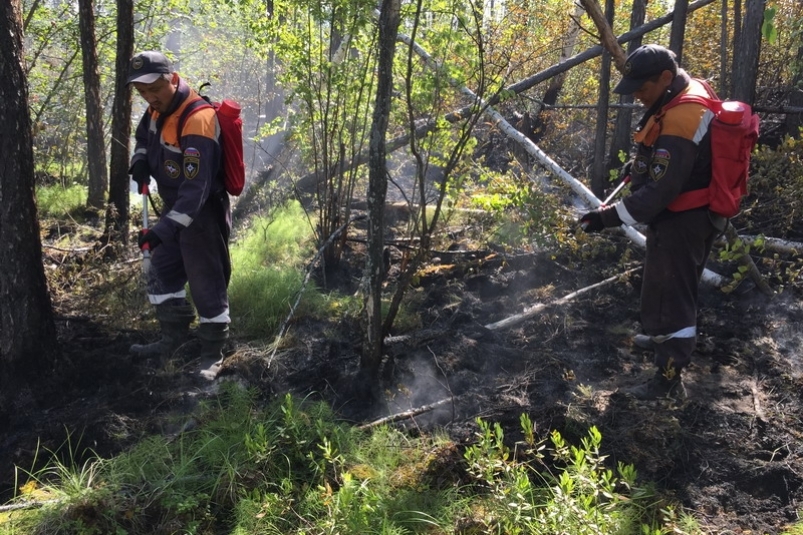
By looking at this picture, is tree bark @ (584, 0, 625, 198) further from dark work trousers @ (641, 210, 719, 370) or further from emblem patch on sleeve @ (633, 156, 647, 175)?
dark work trousers @ (641, 210, 719, 370)

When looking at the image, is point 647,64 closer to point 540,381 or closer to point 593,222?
point 593,222

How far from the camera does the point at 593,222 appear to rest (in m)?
4.11

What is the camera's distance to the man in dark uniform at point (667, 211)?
366 centimetres

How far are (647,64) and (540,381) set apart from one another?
206 centimetres

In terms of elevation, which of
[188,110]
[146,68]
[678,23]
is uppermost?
[678,23]

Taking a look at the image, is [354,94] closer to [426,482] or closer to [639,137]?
[639,137]

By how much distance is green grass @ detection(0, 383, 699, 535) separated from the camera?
9.16ft

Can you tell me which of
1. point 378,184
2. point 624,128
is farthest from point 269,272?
point 624,128

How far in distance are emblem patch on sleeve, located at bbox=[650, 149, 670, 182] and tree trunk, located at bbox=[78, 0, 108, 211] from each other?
5.56m

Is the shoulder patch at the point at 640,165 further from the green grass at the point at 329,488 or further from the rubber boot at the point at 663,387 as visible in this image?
the green grass at the point at 329,488

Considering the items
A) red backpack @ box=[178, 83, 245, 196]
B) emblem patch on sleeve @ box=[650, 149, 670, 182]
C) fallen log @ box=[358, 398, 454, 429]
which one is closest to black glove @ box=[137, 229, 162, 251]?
red backpack @ box=[178, 83, 245, 196]

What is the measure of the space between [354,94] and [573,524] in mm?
4340

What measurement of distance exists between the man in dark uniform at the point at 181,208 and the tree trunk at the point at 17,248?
64 centimetres

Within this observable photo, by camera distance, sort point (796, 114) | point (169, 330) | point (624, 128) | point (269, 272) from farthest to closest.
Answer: point (624, 128) < point (796, 114) < point (269, 272) < point (169, 330)
